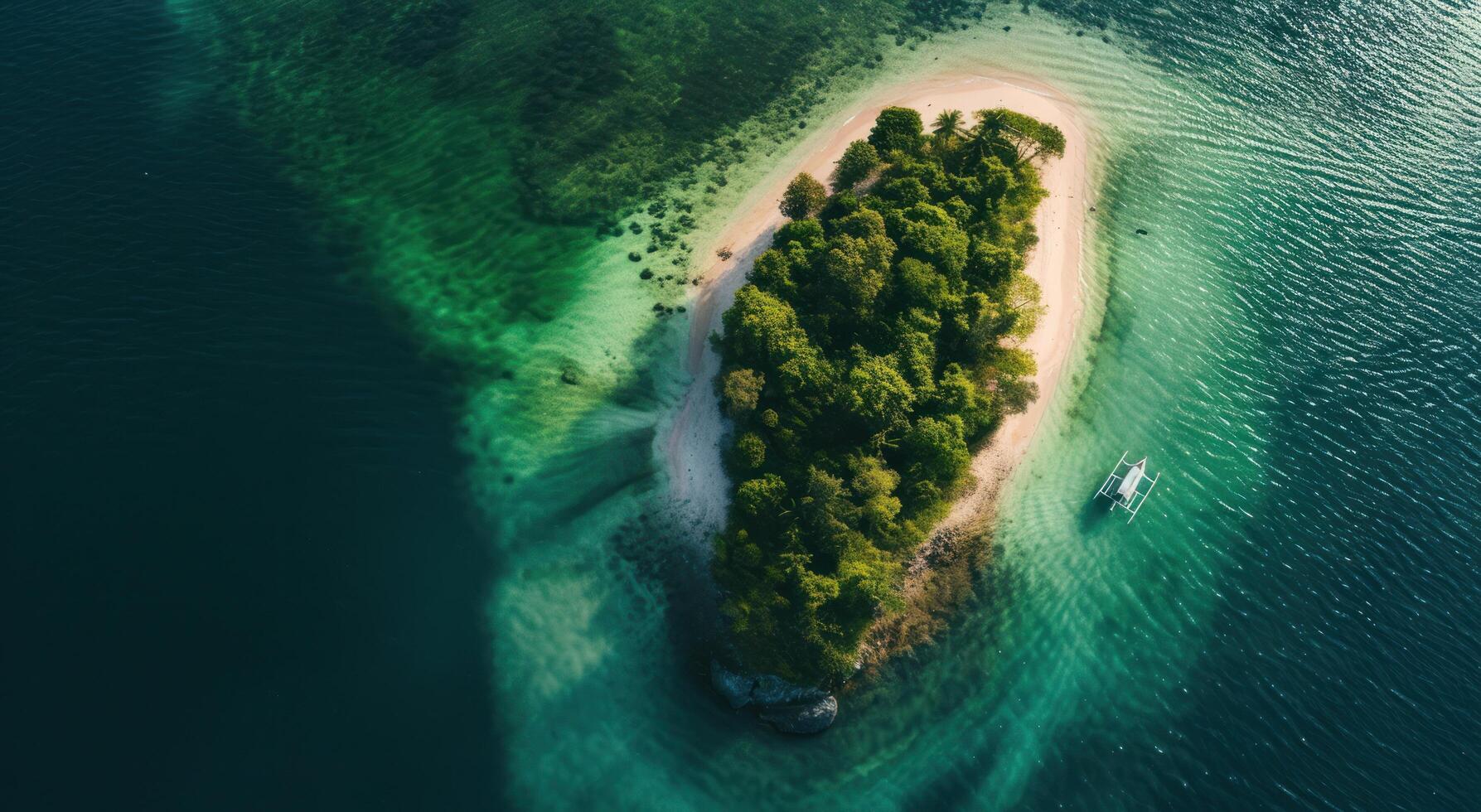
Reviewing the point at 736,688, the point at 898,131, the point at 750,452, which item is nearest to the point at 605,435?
the point at 750,452

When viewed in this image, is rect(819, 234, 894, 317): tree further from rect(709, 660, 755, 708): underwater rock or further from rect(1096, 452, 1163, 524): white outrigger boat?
rect(709, 660, 755, 708): underwater rock

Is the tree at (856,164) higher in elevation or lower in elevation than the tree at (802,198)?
higher

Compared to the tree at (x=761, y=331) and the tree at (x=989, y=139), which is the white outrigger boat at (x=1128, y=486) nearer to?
the tree at (x=761, y=331)

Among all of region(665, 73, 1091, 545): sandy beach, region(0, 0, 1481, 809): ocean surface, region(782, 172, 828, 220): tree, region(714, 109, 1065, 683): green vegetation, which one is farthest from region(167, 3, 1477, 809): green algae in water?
region(782, 172, 828, 220): tree

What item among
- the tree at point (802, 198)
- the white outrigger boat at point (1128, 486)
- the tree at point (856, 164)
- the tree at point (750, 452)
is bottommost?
the tree at point (750, 452)

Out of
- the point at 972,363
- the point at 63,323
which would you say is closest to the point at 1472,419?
the point at 972,363

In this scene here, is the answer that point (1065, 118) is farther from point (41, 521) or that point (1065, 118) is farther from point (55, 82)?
point (55, 82)

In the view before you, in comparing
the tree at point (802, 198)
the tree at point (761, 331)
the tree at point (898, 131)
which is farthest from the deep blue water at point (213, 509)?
the tree at point (898, 131)
